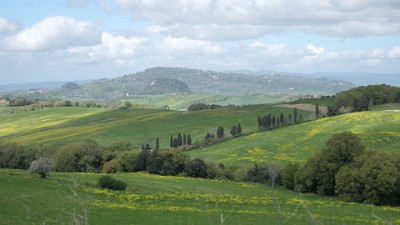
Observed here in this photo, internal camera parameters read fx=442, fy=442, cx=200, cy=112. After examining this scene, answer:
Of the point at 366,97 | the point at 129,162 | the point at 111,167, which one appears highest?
the point at 366,97

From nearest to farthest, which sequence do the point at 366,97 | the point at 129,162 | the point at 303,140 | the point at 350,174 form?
1. the point at 350,174
2. the point at 129,162
3. the point at 303,140
4. the point at 366,97

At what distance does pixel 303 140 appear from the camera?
101562 millimetres

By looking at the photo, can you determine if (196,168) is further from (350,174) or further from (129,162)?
(350,174)

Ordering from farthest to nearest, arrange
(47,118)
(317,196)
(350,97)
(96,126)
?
(47,118), (96,126), (350,97), (317,196)

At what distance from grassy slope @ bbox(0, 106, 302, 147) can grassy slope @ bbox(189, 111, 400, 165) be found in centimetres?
1901

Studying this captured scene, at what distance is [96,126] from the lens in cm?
15700

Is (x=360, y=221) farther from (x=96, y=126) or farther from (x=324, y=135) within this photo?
(x=96, y=126)

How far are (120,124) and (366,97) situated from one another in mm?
83828

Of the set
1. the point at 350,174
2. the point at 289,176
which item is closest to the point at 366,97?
the point at 289,176

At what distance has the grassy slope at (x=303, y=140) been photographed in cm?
9069

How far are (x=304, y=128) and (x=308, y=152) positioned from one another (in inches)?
911

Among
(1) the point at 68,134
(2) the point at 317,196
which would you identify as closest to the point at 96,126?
(1) the point at 68,134

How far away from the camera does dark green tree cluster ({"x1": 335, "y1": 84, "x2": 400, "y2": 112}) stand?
136m

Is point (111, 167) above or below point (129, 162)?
below
